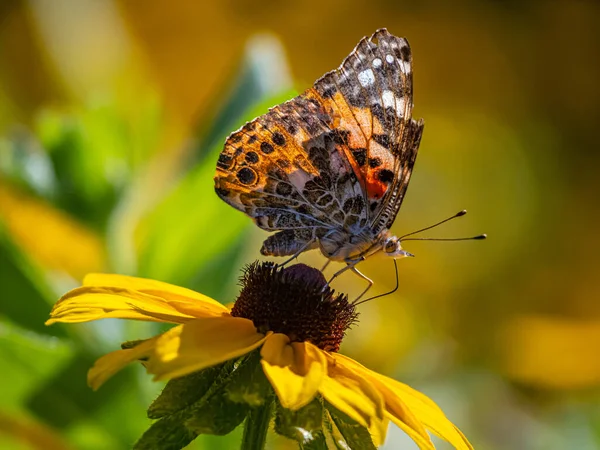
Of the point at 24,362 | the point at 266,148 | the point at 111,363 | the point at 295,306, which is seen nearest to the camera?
the point at 111,363

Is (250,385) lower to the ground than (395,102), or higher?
lower

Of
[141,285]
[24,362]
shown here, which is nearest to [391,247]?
[141,285]

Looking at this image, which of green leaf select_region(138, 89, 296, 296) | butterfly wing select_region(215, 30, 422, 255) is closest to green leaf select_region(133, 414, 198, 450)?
butterfly wing select_region(215, 30, 422, 255)

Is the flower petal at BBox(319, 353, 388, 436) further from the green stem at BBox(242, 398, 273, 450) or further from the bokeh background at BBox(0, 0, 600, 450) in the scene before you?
the bokeh background at BBox(0, 0, 600, 450)

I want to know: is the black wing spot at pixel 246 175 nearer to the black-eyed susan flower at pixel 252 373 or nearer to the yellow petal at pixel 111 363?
the black-eyed susan flower at pixel 252 373

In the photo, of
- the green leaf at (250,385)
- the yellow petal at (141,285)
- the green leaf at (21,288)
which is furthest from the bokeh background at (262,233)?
the green leaf at (250,385)

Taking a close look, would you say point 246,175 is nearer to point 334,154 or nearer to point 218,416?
point 334,154
